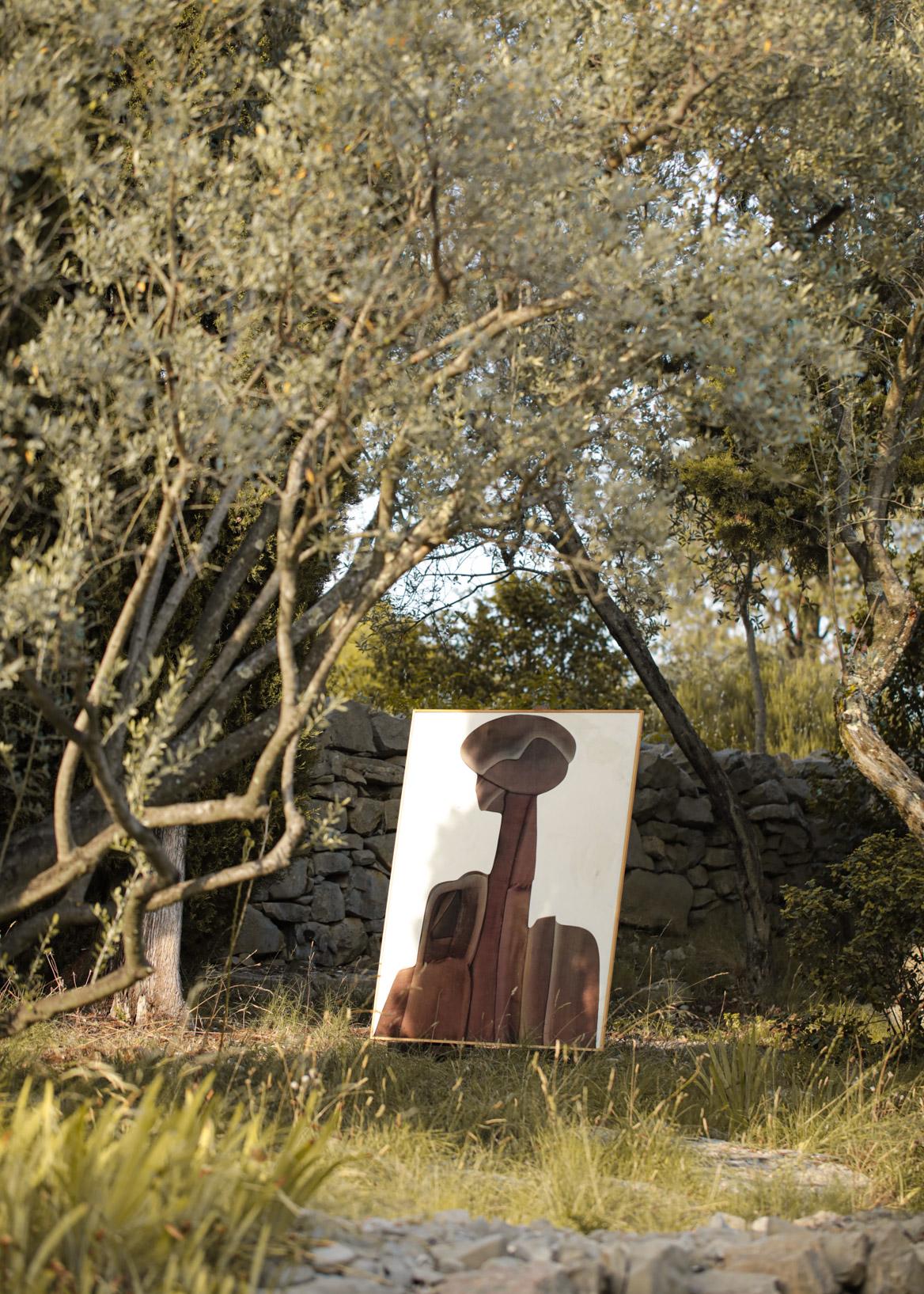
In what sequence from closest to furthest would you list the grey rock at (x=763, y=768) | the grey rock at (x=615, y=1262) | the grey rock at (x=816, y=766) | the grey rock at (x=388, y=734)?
the grey rock at (x=615, y=1262) → the grey rock at (x=388, y=734) → the grey rock at (x=816, y=766) → the grey rock at (x=763, y=768)

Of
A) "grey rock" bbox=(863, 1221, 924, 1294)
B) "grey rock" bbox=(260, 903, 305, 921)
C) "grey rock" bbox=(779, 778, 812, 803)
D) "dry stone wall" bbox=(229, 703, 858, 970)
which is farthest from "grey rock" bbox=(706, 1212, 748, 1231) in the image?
"grey rock" bbox=(779, 778, 812, 803)

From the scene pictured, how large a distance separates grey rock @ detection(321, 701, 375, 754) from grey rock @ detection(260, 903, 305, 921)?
131 cm

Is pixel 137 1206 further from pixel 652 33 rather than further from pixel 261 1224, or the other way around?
pixel 652 33

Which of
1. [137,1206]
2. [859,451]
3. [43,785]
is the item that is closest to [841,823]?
[859,451]

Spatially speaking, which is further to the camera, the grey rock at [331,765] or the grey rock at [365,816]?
the grey rock at [365,816]

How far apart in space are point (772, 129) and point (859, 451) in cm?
255

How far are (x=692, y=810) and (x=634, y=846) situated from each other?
666mm

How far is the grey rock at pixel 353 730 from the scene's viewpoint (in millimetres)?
9852

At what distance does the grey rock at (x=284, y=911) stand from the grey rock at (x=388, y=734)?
1.54 metres

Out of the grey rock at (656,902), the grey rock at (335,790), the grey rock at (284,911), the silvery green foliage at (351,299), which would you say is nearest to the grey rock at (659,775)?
the grey rock at (656,902)

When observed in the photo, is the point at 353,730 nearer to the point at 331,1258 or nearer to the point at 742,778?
the point at 742,778

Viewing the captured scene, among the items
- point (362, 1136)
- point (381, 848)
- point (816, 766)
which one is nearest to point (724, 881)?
point (816, 766)

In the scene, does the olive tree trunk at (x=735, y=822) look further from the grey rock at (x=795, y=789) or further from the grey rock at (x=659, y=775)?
the grey rock at (x=795, y=789)

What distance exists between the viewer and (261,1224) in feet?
9.89
